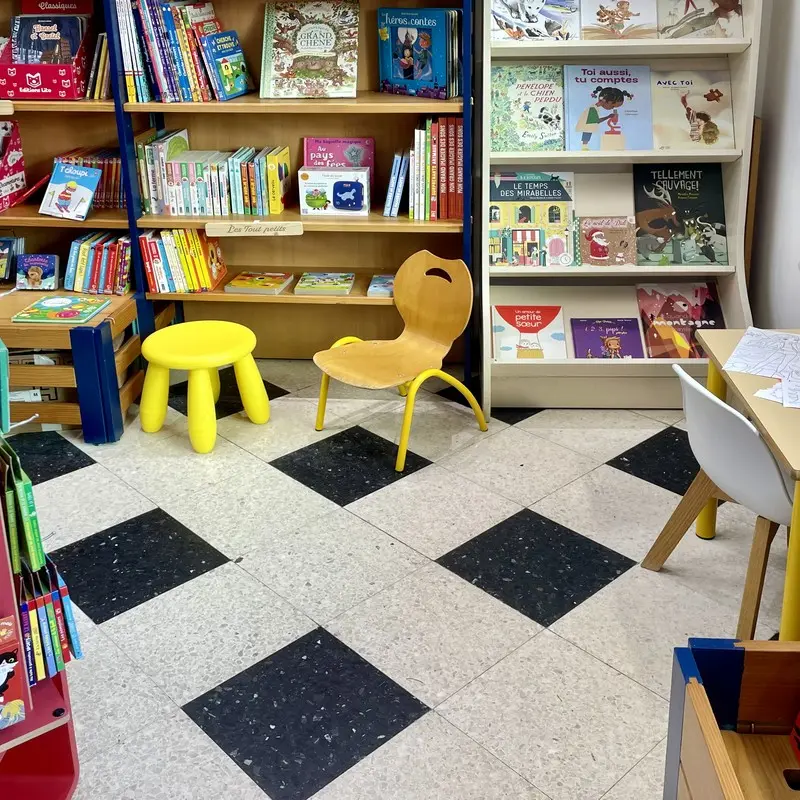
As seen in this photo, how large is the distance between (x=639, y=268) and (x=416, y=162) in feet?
2.85

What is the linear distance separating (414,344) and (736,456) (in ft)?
5.00

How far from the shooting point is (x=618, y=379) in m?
3.37

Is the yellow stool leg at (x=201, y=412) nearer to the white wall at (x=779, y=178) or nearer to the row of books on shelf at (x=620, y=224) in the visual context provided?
the row of books on shelf at (x=620, y=224)

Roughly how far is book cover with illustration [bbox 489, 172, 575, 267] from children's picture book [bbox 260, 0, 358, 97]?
67cm

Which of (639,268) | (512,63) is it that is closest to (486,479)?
(639,268)

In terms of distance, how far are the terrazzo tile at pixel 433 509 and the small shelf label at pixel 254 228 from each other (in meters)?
1.01

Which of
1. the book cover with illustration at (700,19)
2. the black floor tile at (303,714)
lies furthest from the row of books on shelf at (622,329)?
the black floor tile at (303,714)

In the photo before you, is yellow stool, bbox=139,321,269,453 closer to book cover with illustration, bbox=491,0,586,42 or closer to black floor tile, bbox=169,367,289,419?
black floor tile, bbox=169,367,289,419

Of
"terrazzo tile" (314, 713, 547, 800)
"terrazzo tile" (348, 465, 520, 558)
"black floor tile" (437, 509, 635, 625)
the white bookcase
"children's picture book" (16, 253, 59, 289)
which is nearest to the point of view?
"terrazzo tile" (314, 713, 547, 800)

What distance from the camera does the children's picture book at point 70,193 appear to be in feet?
11.1

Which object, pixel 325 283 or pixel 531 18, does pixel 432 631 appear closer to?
pixel 325 283

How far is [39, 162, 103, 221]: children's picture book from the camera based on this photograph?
3387mm

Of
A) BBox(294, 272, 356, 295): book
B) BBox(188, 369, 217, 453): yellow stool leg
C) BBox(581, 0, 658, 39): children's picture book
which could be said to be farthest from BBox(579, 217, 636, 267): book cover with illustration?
BBox(188, 369, 217, 453): yellow stool leg

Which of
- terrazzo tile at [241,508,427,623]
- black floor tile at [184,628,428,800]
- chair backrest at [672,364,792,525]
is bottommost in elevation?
black floor tile at [184,628,428,800]
